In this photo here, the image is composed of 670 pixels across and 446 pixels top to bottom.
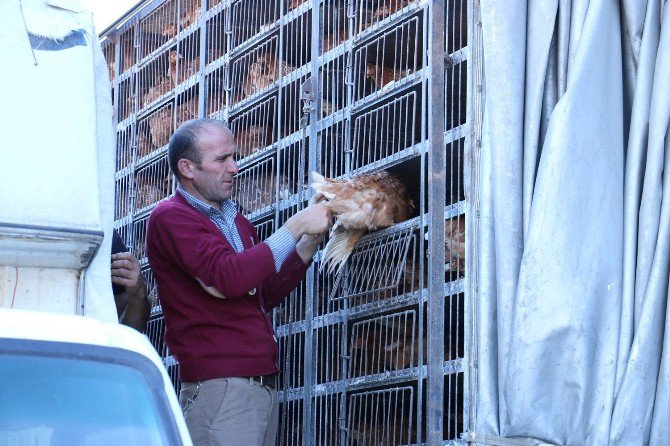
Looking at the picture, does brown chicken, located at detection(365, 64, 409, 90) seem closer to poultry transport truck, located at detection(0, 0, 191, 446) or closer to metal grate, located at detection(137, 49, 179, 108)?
metal grate, located at detection(137, 49, 179, 108)

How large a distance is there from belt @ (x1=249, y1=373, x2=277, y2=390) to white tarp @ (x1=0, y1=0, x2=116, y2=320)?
51.7 inches

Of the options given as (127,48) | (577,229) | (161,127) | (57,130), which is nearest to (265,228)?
(161,127)

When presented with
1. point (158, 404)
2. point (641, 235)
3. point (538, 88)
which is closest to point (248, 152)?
point (538, 88)

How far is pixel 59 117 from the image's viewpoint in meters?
3.17

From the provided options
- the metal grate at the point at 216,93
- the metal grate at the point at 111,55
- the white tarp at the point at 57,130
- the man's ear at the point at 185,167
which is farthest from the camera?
the metal grate at the point at 111,55

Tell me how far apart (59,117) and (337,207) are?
1471mm

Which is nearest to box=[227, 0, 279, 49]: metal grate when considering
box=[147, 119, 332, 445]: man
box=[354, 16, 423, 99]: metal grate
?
box=[354, 16, 423, 99]: metal grate

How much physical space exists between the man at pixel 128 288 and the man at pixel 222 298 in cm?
14

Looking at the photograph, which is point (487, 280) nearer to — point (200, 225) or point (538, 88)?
point (538, 88)

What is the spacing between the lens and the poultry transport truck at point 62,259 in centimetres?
263

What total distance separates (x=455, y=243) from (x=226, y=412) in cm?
103

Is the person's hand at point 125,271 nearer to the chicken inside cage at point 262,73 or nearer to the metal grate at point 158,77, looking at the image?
the chicken inside cage at point 262,73

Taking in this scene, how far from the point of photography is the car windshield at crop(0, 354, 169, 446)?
2.62m

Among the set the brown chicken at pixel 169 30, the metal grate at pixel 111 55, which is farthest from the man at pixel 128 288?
the metal grate at pixel 111 55
